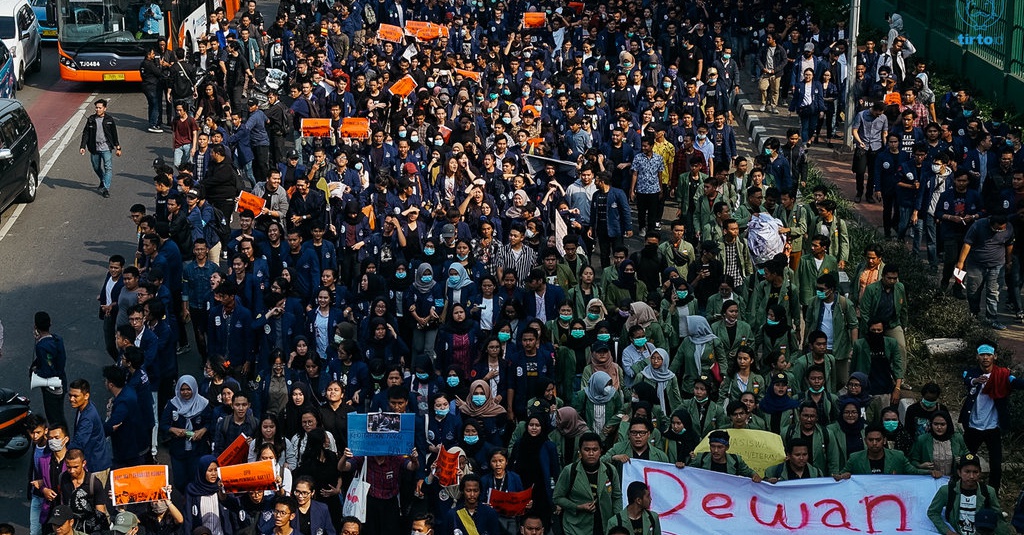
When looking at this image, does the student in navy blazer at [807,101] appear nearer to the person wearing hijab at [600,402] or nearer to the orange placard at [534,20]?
the orange placard at [534,20]

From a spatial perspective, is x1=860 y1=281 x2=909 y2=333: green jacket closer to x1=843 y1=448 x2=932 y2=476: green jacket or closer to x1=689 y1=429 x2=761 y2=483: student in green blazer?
x1=843 y1=448 x2=932 y2=476: green jacket

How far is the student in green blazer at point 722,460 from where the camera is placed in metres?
12.4

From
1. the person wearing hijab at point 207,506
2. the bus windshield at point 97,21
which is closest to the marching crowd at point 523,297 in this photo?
the person wearing hijab at point 207,506

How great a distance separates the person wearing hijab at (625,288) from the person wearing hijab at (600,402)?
106 inches

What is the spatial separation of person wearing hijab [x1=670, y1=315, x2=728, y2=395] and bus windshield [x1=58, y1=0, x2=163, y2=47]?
55.9ft

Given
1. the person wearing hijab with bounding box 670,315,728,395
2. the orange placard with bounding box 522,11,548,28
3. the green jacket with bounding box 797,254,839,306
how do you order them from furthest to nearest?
the orange placard with bounding box 522,11,548,28 → the green jacket with bounding box 797,254,839,306 → the person wearing hijab with bounding box 670,315,728,395

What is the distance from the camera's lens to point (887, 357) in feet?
48.2

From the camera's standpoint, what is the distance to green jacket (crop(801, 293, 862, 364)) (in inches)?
590

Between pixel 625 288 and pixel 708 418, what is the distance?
3318mm

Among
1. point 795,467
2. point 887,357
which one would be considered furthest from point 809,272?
point 795,467

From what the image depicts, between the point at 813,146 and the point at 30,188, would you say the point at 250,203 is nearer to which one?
the point at 30,188

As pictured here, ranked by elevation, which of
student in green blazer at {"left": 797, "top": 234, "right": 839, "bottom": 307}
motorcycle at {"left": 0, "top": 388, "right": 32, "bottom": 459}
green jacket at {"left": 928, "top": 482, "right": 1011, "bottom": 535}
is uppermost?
student in green blazer at {"left": 797, "top": 234, "right": 839, "bottom": 307}

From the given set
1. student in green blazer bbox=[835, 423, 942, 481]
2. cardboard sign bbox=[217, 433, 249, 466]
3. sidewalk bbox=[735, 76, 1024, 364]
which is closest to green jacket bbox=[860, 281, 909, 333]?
sidewalk bbox=[735, 76, 1024, 364]

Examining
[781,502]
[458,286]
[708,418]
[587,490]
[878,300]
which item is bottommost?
[781,502]
